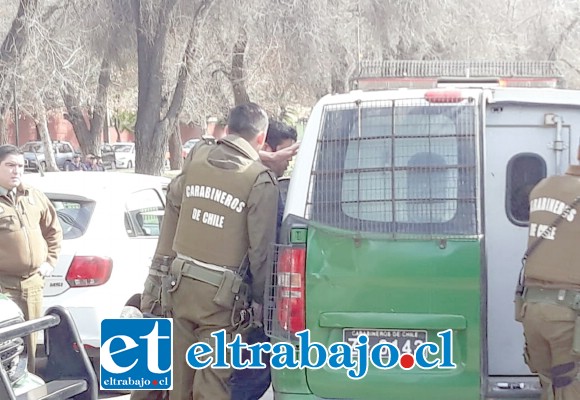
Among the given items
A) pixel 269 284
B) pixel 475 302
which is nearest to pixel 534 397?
pixel 475 302

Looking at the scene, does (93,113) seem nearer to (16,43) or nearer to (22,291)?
(16,43)

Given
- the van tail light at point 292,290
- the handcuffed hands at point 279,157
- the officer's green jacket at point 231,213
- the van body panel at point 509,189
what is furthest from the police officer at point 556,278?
the handcuffed hands at point 279,157

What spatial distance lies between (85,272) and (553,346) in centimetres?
363

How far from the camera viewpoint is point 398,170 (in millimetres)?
4199

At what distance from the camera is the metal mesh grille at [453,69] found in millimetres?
5457

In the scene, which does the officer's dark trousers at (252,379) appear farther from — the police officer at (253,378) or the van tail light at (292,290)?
the van tail light at (292,290)

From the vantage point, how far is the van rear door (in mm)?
4055

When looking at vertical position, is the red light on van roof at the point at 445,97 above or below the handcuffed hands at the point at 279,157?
above

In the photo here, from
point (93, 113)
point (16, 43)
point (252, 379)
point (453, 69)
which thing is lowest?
point (252, 379)

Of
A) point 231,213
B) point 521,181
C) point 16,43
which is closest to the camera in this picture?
point 521,181

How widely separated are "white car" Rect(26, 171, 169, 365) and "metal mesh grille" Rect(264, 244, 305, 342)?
237cm

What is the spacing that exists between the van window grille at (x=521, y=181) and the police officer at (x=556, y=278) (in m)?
0.36

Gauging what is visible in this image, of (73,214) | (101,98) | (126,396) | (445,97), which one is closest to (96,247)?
→ (73,214)

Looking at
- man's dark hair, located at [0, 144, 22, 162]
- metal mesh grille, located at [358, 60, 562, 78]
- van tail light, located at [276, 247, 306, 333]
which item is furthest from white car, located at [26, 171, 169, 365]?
van tail light, located at [276, 247, 306, 333]
